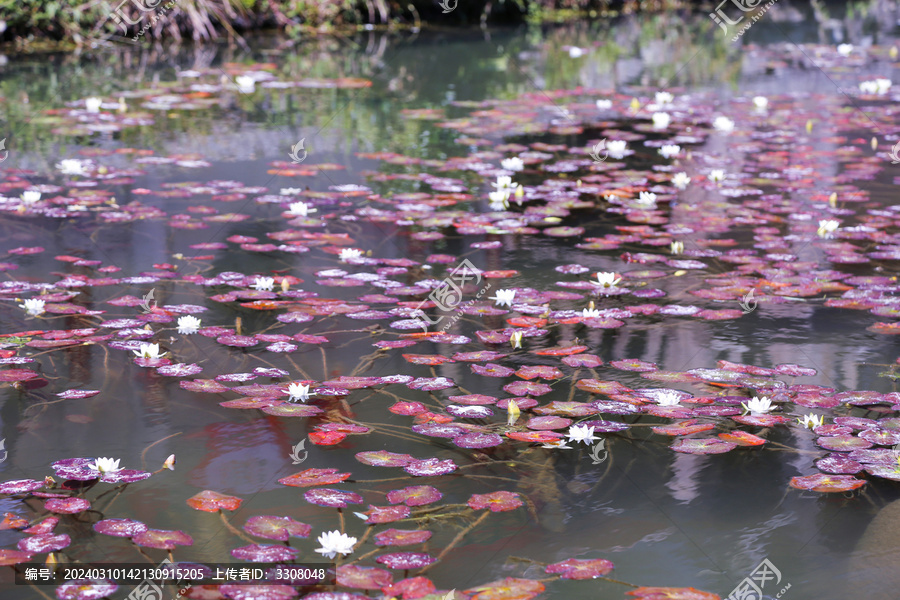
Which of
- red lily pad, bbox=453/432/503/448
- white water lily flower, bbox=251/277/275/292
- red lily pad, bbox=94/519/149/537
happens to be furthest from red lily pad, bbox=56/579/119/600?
white water lily flower, bbox=251/277/275/292

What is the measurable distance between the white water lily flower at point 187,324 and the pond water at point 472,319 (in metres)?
0.04

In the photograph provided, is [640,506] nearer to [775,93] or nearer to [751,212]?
[751,212]

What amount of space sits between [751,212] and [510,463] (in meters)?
2.60

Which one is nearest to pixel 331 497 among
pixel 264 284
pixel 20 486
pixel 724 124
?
pixel 20 486

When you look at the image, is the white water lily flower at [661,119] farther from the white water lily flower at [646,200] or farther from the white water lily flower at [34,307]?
the white water lily flower at [34,307]

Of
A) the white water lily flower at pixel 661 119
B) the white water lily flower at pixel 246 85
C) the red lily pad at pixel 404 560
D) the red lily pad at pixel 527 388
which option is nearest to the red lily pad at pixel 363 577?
the red lily pad at pixel 404 560

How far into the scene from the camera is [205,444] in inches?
88.7

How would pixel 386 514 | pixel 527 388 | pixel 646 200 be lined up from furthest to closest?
pixel 646 200 < pixel 527 388 < pixel 386 514

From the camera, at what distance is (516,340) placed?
278 cm

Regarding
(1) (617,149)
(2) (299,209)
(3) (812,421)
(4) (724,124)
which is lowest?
(3) (812,421)

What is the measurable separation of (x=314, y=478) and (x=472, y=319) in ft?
3.57

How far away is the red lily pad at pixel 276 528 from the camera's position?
6.03 feet

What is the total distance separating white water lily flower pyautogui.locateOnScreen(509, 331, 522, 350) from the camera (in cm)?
277

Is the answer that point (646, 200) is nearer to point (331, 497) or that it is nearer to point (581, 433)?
point (581, 433)
